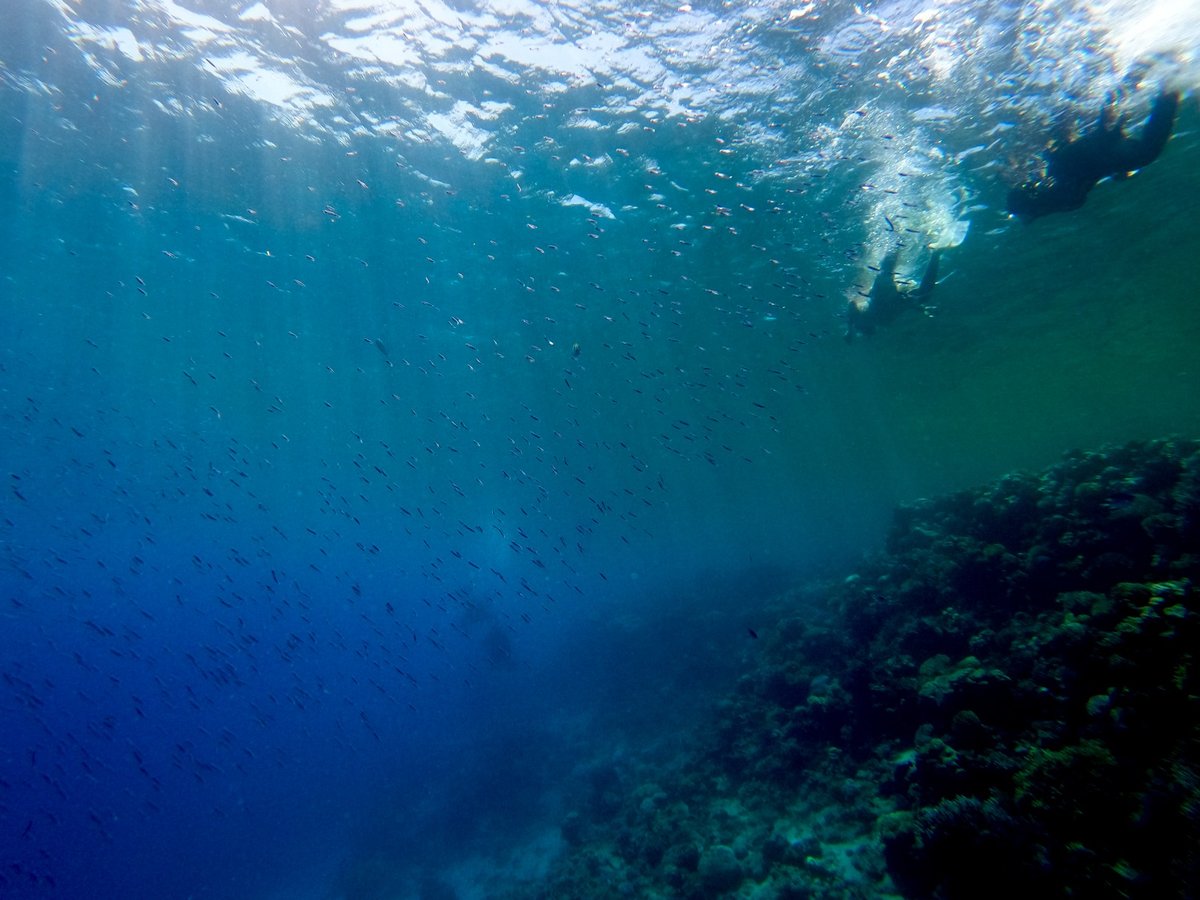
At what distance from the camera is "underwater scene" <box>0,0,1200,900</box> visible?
7.24 meters

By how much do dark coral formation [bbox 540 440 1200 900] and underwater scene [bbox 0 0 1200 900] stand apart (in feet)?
0.17

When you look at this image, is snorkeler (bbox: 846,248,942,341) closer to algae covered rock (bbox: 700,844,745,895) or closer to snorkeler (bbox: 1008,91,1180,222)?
snorkeler (bbox: 1008,91,1180,222)

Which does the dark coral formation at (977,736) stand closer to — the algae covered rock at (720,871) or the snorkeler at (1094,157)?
the algae covered rock at (720,871)

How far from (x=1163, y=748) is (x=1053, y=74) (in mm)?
12963

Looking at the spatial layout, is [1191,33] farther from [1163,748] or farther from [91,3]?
[91,3]

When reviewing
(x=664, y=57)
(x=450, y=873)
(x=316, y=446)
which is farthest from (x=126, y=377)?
(x=664, y=57)

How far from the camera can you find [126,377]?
27078 millimetres

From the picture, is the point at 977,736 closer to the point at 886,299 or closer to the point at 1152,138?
the point at 1152,138

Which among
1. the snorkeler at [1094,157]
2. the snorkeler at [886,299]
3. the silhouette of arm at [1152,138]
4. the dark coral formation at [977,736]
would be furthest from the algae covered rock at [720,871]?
the snorkeler at [886,299]

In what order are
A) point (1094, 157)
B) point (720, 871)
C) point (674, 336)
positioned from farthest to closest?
point (674, 336), point (1094, 157), point (720, 871)

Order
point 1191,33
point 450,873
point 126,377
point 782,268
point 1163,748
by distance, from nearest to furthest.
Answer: point 1163,748 → point 1191,33 → point 450,873 → point 782,268 → point 126,377

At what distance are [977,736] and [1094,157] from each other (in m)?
12.5

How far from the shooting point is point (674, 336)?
2489 centimetres

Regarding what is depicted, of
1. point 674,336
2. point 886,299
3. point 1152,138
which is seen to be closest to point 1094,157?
point 1152,138
